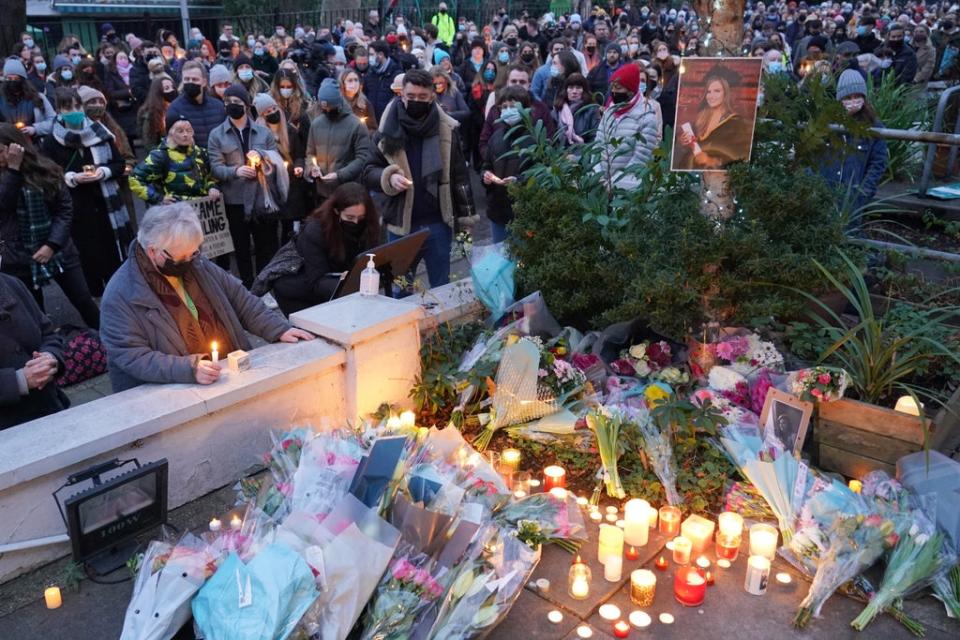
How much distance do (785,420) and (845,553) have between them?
→ 2.88 ft

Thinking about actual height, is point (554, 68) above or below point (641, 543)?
above

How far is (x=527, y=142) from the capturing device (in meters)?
7.22

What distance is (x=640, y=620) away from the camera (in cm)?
286

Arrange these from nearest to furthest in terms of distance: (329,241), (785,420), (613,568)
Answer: (613,568)
(785,420)
(329,241)

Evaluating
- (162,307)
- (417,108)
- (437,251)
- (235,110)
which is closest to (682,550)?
(162,307)

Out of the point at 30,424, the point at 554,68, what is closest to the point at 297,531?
the point at 30,424

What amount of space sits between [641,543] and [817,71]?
2.72 metres

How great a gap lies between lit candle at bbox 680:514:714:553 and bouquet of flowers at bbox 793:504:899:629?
1.35 ft

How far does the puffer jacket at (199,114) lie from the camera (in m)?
7.50

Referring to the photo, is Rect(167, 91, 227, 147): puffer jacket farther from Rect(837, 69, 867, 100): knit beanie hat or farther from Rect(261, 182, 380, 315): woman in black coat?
Rect(837, 69, 867, 100): knit beanie hat

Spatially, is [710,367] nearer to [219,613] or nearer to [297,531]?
[297,531]

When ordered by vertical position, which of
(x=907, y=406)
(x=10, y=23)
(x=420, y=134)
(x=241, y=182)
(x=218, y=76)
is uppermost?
(x=10, y=23)

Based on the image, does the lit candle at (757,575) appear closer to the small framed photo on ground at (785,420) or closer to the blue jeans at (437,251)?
the small framed photo on ground at (785,420)

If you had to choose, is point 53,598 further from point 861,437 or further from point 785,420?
point 861,437
